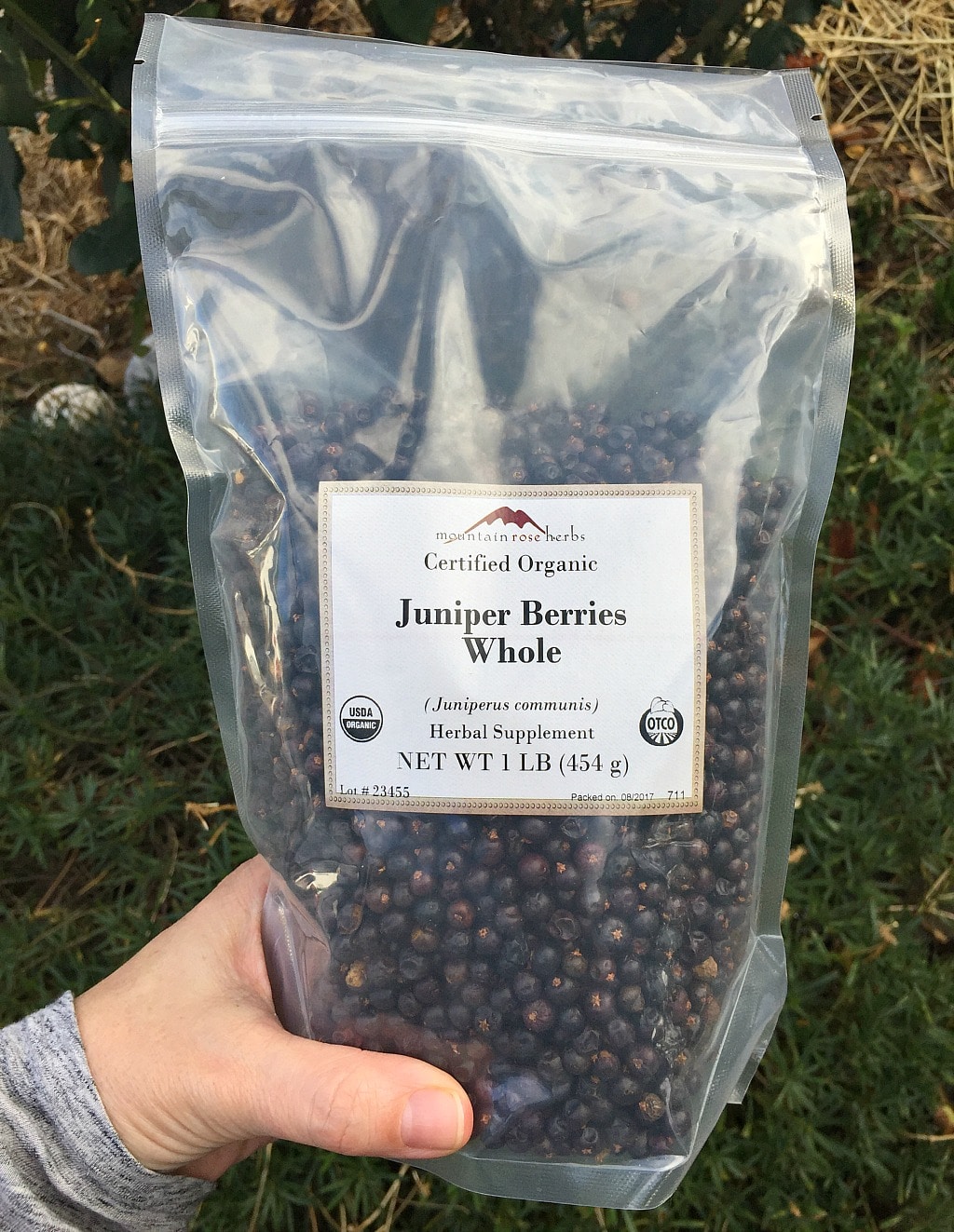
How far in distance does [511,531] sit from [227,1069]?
2.11ft

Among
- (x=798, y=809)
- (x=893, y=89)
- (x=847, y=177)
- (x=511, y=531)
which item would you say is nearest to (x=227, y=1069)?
(x=511, y=531)

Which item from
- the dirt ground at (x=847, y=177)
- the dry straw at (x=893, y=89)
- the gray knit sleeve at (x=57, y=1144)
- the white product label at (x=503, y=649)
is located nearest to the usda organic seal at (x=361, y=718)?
the white product label at (x=503, y=649)

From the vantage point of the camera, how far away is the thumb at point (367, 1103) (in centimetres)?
87

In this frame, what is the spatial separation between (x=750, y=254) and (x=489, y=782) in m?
0.62

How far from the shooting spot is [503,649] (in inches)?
36.0

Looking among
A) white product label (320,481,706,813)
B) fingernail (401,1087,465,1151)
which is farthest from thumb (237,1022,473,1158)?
white product label (320,481,706,813)

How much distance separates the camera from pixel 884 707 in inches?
69.2

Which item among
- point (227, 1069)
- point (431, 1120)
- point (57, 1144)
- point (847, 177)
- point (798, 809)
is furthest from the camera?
point (847, 177)

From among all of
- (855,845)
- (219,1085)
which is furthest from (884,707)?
(219,1085)

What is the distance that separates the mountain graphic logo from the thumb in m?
0.52

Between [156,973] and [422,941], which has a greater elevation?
[422,941]

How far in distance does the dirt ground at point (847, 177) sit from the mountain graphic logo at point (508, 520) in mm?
1570

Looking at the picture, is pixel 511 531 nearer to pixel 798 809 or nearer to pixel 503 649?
pixel 503 649

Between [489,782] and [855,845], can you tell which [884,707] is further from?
[489,782]
